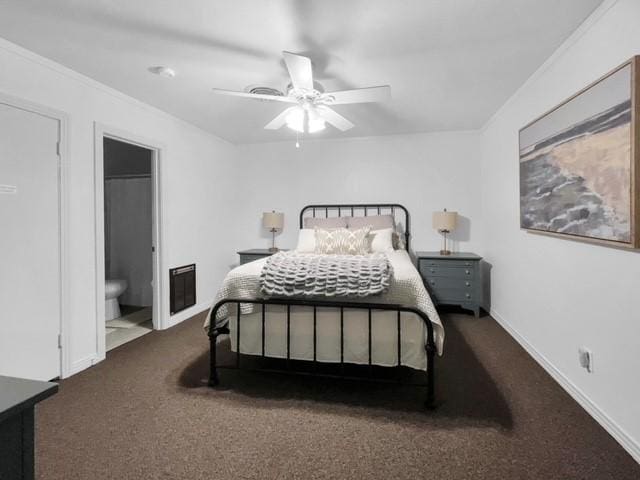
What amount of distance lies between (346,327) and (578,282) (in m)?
1.48

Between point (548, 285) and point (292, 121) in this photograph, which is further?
point (292, 121)

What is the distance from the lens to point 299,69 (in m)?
2.08

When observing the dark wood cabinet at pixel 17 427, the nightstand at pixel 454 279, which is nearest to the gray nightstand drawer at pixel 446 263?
the nightstand at pixel 454 279

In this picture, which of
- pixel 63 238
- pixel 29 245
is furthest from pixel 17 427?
pixel 63 238

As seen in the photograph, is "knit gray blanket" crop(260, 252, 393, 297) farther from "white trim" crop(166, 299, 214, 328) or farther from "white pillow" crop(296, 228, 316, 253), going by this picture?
"white trim" crop(166, 299, 214, 328)

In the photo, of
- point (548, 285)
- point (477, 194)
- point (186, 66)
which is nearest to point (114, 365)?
point (186, 66)

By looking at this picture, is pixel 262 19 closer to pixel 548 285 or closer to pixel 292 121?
pixel 292 121

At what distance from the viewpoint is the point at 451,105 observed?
11.0 ft

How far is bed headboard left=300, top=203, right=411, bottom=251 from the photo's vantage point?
449cm

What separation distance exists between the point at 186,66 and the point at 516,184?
9.63ft

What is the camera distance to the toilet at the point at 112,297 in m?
3.85

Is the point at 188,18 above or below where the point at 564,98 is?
above

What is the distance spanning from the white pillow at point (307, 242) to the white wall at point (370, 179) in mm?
890

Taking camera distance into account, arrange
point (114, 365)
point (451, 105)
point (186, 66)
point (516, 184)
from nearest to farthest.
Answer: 1. point (186, 66)
2. point (114, 365)
3. point (516, 184)
4. point (451, 105)
